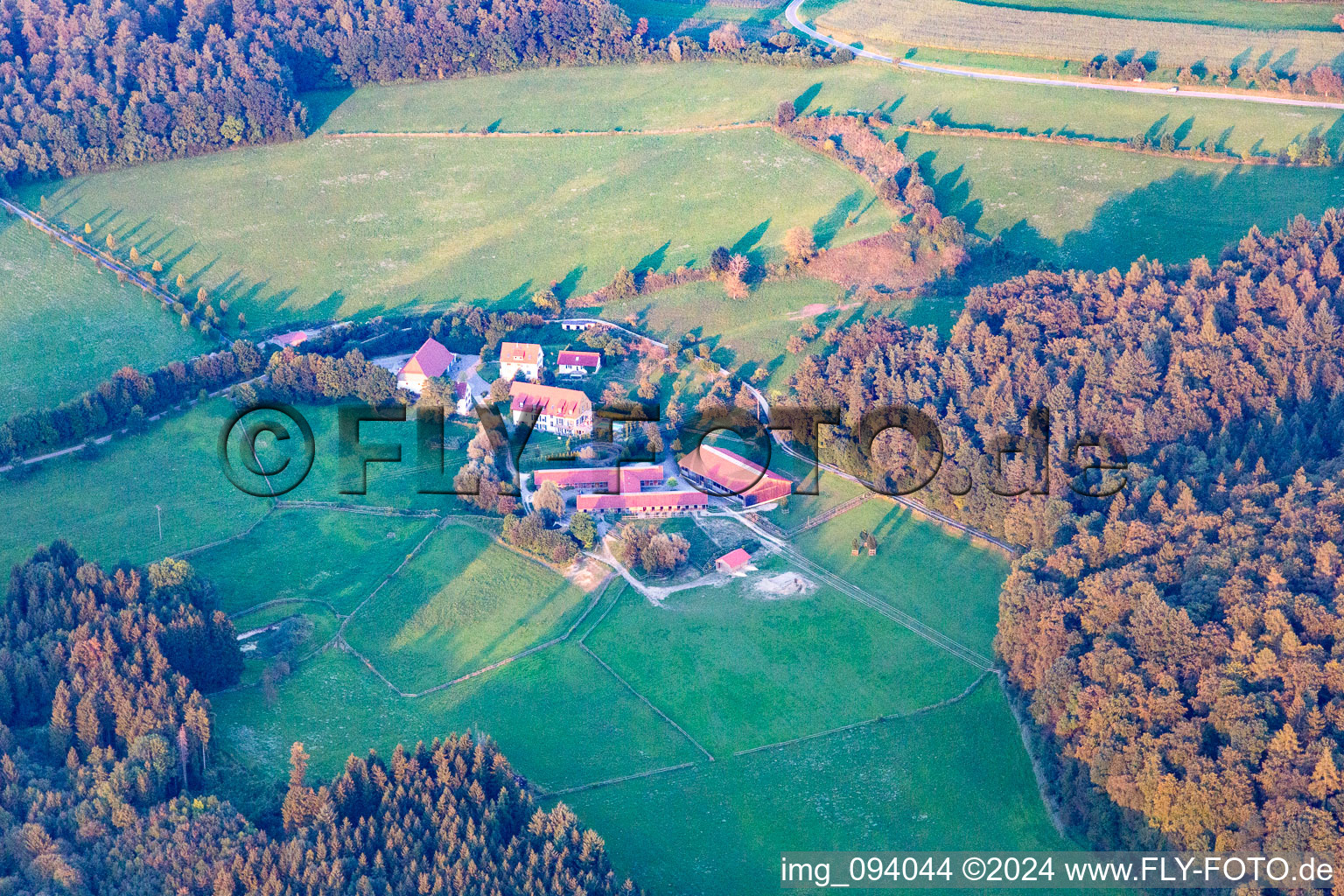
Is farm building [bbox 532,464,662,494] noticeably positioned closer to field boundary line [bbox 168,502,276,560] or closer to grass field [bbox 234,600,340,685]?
field boundary line [bbox 168,502,276,560]

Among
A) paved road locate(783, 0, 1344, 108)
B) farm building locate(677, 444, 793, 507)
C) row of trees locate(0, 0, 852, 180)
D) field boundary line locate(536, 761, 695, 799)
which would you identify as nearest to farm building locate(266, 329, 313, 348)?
row of trees locate(0, 0, 852, 180)

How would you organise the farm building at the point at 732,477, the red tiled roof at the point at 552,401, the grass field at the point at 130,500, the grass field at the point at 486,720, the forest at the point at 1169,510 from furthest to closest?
the red tiled roof at the point at 552,401
the farm building at the point at 732,477
the grass field at the point at 130,500
the grass field at the point at 486,720
the forest at the point at 1169,510

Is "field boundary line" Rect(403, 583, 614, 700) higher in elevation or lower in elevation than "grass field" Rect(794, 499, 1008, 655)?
lower

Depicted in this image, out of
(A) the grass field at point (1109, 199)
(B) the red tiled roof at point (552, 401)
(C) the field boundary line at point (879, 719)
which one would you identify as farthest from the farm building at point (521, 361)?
(A) the grass field at point (1109, 199)

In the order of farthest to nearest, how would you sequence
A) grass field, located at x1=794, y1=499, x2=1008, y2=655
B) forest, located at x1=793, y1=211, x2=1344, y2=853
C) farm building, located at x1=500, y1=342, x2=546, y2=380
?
farm building, located at x1=500, y1=342, x2=546, y2=380 < grass field, located at x1=794, y1=499, x2=1008, y2=655 < forest, located at x1=793, y1=211, x2=1344, y2=853

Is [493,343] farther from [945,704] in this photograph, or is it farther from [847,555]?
[945,704]

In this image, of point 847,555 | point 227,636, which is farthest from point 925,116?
point 227,636

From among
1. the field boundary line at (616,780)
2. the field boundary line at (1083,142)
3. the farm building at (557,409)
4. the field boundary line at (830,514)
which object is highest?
the field boundary line at (1083,142)

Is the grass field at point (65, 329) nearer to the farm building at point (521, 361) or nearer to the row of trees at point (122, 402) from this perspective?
the row of trees at point (122, 402)
